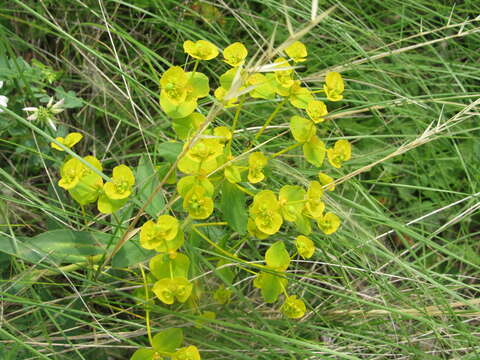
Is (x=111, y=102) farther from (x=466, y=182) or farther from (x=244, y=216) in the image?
(x=466, y=182)

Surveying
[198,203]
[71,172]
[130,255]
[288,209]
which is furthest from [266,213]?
[71,172]

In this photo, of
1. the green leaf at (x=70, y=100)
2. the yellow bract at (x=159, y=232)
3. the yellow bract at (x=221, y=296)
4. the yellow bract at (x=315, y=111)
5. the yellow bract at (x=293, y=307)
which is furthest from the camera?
the green leaf at (x=70, y=100)

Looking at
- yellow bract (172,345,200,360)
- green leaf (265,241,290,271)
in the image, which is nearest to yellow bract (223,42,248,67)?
green leaf (265,241,290,271)

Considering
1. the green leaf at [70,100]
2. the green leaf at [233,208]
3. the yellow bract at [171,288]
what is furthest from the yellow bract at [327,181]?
the green leaf at [70,100]

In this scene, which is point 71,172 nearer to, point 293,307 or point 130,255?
point 130,255

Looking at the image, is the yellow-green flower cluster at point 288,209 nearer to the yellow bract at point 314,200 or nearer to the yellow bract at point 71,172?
the yellow bract at point 314,200
